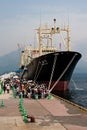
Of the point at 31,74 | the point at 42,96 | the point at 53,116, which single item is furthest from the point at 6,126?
the point at 31,74

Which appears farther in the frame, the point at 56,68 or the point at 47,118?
the point at 56,68

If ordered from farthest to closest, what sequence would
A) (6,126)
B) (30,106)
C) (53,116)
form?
1. (30,106)
2. (53,116)
3. (6,126)

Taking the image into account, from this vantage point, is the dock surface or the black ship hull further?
the black ship hull

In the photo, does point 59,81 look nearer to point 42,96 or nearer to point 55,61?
point 55,61

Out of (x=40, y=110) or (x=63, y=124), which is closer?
(x=63, y=124)

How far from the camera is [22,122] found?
1644 cm

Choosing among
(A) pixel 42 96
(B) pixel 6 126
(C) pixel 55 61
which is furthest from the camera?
(C) pixel 55 61

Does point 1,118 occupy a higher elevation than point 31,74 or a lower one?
higher

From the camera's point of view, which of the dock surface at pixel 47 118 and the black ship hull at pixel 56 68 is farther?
the black ship hull at pixel 56 68

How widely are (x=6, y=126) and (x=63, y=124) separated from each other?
267cm

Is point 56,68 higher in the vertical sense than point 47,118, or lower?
lower

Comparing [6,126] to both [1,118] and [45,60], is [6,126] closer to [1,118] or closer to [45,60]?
[1,118]

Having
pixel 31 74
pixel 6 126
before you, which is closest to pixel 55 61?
pixel 31 74

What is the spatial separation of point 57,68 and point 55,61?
115 centimetres
